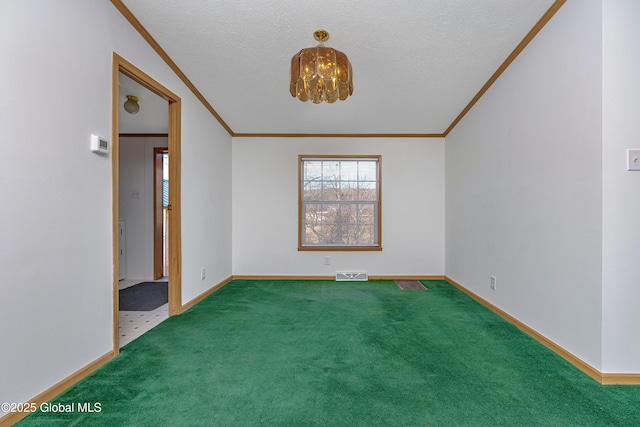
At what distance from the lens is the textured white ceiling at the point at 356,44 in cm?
206

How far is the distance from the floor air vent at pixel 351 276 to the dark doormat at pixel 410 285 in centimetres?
49

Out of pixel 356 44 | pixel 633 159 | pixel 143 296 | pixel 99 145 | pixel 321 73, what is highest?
pixel 356 44

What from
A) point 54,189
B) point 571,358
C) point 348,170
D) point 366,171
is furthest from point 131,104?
point 571,358

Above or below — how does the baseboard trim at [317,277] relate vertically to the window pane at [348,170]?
below

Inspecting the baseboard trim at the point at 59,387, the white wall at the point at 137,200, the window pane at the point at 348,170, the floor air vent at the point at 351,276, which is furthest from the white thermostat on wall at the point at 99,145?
the floor air vent at the point at 351,276

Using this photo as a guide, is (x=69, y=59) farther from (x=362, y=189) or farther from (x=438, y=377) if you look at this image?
(x=362, y=189)

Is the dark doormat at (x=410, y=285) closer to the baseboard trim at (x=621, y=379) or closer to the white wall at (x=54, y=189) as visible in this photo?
the baseboard trim at (x=621, y=379)

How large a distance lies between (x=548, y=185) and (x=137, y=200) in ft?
16.7

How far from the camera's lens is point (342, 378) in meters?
1.66

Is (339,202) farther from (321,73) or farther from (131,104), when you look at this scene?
(131,104)

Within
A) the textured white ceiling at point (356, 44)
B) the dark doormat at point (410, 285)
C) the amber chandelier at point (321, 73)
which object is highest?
the textured white ceiling at point (356, 44)

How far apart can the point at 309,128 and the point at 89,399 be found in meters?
3.57

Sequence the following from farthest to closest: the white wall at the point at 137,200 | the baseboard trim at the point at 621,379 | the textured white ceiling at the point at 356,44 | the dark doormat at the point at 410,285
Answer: the white wall at the point at 137,200 → the dark doormat at the point at 410,285 → the textured white ceiling at the point at 356,44 → the baseboard trim at the point at 621,379

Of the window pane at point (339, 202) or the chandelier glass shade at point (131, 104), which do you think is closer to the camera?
the chandelier glass shade at point (131, 104)
